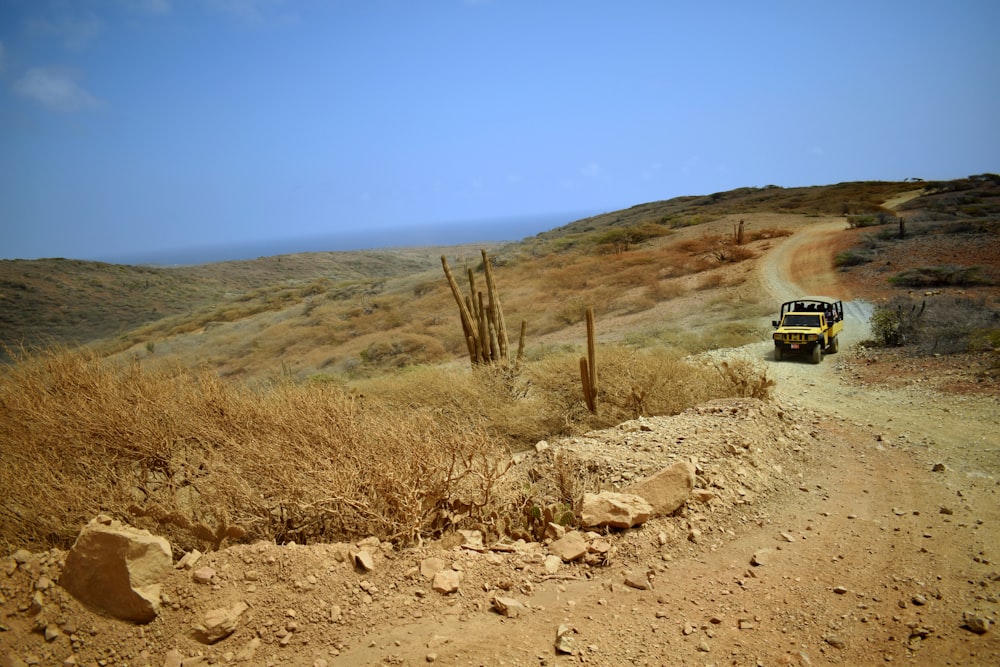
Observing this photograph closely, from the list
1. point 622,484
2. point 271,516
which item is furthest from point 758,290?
point 271,516

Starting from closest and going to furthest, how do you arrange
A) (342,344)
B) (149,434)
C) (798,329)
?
(149,434) → (798,329) → (342,344)

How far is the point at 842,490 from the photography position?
640 centimetres

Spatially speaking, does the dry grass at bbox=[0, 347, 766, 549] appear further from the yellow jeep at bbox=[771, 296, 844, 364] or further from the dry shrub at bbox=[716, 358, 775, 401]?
the yellow jeep at bbox=[771, 296, 844, 364]

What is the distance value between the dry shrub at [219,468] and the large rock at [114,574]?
2.26 feet

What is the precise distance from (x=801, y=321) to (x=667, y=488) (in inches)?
388

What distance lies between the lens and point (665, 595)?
4438 mm

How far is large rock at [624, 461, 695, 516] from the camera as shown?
17.9ft

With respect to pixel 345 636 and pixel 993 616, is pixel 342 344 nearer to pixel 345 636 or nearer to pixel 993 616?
pixel 345 636

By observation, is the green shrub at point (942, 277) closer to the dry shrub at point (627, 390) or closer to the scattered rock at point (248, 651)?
the dry shrub at point (627, 390)

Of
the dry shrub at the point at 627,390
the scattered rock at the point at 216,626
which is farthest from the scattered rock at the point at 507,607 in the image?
the dry shrub at the point at 627,390

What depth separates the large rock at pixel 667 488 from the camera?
544cm

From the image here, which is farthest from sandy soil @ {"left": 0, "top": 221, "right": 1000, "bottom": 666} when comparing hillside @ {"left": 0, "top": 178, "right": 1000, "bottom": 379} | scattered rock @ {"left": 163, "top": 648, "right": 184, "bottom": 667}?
hillside @ {"left": 0, "top": 178, "right": 1000, "bottom": 379}

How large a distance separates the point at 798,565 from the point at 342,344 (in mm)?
21356

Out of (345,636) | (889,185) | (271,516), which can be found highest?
(889,185)
